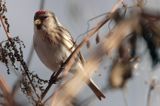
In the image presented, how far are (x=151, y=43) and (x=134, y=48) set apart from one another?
3cm

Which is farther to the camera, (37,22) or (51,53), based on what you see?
(37,22)

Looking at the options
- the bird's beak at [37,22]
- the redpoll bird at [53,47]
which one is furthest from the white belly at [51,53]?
the bird's beak at [37,22]

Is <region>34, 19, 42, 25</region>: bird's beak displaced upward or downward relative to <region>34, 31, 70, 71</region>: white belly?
upward

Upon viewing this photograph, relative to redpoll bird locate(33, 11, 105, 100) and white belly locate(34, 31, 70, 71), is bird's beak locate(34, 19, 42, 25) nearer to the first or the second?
redpoll bird locate(33, 11, 105, 100)

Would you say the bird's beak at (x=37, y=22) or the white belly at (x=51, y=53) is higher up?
the bird's beak at (x=37, y=22)

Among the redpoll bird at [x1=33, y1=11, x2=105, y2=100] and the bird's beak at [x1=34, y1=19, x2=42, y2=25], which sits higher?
the bird's beak at [x1=34, y1=19, x2=42, y2=25]

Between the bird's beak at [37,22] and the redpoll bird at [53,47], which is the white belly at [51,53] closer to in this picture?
the redpoll bird at [53,47]

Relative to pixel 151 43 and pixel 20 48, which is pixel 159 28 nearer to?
pixel 151 43

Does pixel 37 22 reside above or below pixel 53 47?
above

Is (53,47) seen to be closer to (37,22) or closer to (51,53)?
(51,53)

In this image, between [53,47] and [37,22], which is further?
[37,22]

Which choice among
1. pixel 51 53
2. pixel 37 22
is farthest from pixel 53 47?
pixel 37 22

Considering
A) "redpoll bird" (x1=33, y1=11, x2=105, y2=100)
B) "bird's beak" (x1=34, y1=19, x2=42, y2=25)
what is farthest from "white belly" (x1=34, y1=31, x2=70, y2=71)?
"bird's beak" (x1=34, y1=19, x2=42, y2=25)

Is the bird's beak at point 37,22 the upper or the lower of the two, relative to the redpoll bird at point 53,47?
upper
